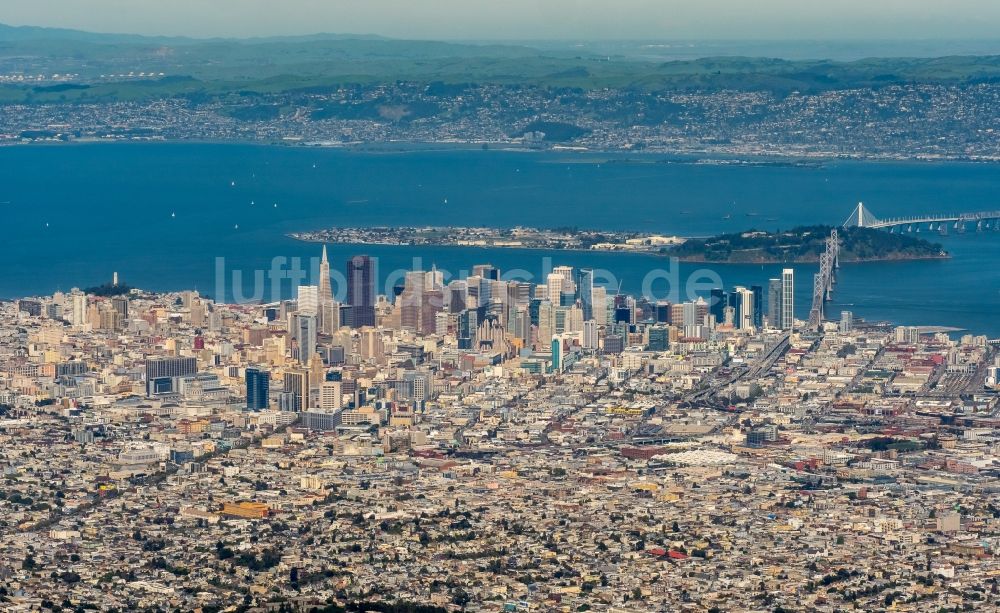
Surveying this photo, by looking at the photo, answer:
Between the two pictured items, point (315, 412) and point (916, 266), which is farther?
point (916, 266)

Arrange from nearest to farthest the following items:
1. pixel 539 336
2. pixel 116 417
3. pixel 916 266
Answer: pixel 116 417, pixel 539 336, pixel 916 266

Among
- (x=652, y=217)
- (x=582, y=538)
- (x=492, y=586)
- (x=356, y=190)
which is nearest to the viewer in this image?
(x=492, y=586)

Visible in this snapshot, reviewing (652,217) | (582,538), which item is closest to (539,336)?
(582,538)

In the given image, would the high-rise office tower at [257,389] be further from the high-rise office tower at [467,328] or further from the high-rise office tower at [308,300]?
the high-rise office tower at [308,300]

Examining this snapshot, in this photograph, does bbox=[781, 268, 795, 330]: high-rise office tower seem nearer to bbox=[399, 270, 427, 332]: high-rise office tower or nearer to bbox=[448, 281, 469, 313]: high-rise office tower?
bbox=[448, 281, 469, 313]: high-rise office tower

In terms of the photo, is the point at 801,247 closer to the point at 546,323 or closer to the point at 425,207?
the point at 425,207

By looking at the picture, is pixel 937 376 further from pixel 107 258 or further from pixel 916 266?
pixel 107 258

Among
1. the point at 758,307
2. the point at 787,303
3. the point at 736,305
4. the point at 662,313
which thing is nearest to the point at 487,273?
the point at 662,313
